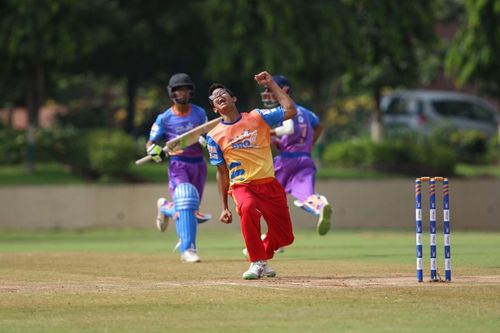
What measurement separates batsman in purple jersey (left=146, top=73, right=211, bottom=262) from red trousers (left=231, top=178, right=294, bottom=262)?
3017 millimetres

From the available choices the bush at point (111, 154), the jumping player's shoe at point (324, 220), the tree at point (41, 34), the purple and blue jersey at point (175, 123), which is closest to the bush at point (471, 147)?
the bush at point (111, 154)

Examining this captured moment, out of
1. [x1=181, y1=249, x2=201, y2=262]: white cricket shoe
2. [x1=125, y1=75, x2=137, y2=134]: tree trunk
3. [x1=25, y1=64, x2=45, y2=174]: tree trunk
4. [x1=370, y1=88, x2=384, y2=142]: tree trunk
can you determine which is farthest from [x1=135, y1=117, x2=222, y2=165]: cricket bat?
[x1=125, y1=75, x2=137, y2=134]: tree trunk

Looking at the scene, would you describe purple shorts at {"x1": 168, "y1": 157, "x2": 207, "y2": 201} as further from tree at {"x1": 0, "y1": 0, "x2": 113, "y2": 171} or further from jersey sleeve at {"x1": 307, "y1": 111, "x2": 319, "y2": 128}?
tree at {"x1": 0, "y1": 0, "x2": 113, "y2": 171}

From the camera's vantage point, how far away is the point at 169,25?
118 ft

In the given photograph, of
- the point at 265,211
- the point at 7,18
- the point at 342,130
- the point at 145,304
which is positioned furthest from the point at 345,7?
the point at 145,304

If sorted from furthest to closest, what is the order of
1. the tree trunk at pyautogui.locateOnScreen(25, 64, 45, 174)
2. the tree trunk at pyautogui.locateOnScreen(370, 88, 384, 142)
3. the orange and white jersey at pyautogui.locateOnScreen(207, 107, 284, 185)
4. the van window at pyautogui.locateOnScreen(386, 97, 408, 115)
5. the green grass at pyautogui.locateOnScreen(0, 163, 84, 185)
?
1. the van window at pyautogui.locateOnScreen(386, 97, 408, 115)
2. the tree trunk at pyautogui.locateOnScreen(370, 88, 384, 142)
3. the tree trunk at pyautogui.locateOnScreen(25, 64, 45, 174)
4. the green grass at pyautogui.locateOnScreen(0, 163, 84, 185)
5. the orange and white jersey at pyautogui.locateOnScreen(207, 107, 284, 185)

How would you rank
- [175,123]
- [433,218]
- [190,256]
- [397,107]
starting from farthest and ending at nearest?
[397,107]
[175,123]
[190,256]
[433,218]

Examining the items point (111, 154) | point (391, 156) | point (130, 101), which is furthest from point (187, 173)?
point (130, 101)

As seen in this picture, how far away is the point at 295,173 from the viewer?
1856 centimetres

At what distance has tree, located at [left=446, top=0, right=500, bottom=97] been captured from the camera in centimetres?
3297

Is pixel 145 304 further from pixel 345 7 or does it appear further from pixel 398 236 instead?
pixel 345 7

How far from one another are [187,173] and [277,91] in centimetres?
428

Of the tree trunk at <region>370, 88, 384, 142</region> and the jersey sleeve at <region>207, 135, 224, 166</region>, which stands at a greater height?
the tree trunk at <region>370, 88, 384, 142</region>

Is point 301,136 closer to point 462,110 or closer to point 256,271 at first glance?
point 256,271
